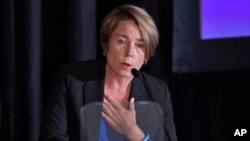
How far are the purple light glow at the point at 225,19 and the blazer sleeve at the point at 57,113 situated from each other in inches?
31.6

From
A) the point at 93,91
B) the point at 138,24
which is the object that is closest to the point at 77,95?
the point at 93,91

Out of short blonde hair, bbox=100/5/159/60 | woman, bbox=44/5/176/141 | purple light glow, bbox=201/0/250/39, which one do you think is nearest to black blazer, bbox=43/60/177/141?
woman, bbox=44/5/176/141

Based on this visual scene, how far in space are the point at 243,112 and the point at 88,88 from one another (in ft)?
2.88

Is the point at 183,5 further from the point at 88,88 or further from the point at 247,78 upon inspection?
the point at 88,88

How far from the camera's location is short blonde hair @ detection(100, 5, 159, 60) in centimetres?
161

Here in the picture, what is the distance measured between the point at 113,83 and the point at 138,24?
228mm

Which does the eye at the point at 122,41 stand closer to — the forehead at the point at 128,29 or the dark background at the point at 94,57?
the forehead at the point at 128,29

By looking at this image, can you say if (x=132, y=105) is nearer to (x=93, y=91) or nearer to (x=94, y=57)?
(x=93, y=91)

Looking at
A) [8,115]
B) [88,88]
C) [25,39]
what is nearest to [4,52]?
[25,39]

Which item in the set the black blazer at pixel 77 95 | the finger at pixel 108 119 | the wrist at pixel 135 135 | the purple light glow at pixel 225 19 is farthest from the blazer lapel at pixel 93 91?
the purple light glow at pixel 225 19

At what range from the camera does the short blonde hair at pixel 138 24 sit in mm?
1612

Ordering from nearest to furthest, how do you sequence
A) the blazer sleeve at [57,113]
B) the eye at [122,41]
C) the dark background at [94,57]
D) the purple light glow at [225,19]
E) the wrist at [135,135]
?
the wrist at [135,135], the blazer sleeve at [57,113], the eye at [122,41], the dark background at [94,57], the purple light glow at [225,19]

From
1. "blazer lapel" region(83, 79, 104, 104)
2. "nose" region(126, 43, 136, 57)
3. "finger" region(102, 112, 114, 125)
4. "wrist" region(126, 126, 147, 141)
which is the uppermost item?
"nose" region(126, 43, 136, 57)

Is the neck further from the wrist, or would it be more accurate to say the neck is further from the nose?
the wrist
